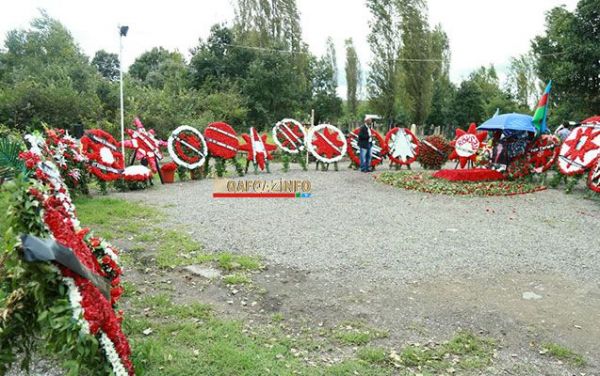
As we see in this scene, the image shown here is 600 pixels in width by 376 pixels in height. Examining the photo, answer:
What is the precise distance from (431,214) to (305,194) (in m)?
3.02

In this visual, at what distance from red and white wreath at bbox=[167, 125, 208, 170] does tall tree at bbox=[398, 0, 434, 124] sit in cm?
1932

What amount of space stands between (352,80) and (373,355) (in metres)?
33.7

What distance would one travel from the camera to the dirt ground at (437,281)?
13.1 ft

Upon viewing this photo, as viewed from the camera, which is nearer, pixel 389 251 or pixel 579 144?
pixel 389 251

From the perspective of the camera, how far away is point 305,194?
1039cm

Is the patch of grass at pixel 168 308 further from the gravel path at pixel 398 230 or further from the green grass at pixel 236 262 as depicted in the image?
the gravel path at pixel 398 230

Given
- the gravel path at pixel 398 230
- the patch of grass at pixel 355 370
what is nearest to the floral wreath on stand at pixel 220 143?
the gravel path at pixel 398 230

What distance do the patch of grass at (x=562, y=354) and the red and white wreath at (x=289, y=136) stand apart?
35.2 ft

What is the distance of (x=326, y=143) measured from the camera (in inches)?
554

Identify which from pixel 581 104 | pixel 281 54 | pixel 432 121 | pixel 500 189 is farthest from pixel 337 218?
pixel 432 121

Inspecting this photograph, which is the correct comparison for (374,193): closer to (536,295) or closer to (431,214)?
(431,214)

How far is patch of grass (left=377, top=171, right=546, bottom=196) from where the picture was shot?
1038cm

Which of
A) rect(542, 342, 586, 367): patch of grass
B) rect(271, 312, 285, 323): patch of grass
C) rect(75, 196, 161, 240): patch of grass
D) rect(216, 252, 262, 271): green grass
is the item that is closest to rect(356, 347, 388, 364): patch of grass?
rect(271, 312, 285, 323): patch of grass

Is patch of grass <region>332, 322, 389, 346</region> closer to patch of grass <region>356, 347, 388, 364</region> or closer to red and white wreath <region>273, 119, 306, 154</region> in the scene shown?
patch of grass <region>356, 347, 388, 364</region>
